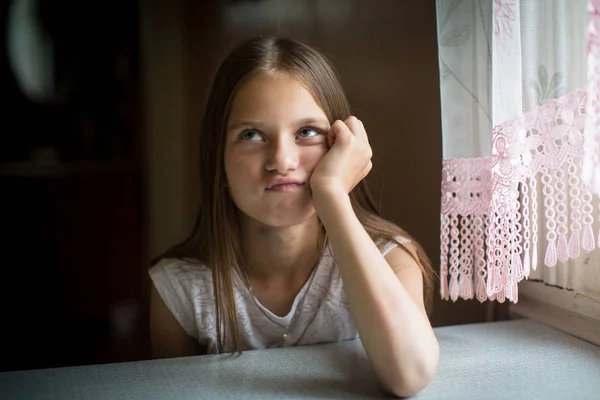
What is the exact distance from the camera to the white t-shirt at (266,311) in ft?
3.38

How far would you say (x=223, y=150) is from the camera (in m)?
0.97

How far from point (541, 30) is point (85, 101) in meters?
1.91

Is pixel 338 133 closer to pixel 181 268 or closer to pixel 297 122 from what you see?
pixel 297 122

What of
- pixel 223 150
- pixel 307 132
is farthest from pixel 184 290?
pixel 307 132

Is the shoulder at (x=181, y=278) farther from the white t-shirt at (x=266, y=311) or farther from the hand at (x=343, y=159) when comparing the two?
the hand at (x=343, y=159)

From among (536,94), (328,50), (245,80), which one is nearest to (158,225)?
(328,50)

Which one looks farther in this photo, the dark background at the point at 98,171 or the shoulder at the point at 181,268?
the dark background at the point at 98,171

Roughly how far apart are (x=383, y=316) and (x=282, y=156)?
0.29m

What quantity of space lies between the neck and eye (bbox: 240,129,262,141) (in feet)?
0.61

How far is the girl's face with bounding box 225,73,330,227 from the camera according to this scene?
894 mm

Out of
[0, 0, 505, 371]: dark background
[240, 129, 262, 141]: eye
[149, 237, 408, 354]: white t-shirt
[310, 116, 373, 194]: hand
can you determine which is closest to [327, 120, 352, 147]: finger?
[310, 116, 373, 194]: hand

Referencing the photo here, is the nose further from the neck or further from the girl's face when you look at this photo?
the neck

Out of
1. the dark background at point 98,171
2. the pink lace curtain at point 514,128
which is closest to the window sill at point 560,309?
the pink lace curtain at point 514,128

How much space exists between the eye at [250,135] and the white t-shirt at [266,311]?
262mm
